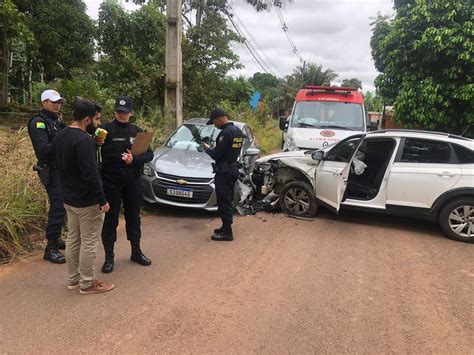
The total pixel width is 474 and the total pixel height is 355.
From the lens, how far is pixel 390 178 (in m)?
6.09

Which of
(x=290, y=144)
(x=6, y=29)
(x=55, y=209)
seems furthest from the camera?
(x=6, y=29)

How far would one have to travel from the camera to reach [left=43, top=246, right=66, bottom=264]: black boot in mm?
4453

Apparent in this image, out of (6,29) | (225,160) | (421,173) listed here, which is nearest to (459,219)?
(421,173)

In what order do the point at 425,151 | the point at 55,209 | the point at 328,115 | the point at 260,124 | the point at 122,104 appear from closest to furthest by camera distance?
1. the point at 122,104
2. the point at 55,209
3. the point at 425,151
4. the point at 328,115
5. the point at 260,124

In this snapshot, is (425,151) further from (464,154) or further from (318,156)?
(318,156)

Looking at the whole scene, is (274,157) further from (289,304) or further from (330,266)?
(289,304)

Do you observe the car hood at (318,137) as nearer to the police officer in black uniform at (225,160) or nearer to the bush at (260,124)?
the police officer in black uniform at (225,160)

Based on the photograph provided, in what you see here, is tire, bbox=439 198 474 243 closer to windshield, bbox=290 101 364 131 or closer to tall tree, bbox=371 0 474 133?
windshield, bbox=290 101 364 131

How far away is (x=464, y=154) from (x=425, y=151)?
52cm

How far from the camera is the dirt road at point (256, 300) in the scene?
3.12 metres

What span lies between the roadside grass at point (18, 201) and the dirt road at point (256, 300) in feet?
1.17

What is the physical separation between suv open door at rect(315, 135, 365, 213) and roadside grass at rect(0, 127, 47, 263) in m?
4.13

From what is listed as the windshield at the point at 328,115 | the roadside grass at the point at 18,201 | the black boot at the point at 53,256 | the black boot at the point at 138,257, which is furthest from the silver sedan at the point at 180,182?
the windshield at the point at 328,115

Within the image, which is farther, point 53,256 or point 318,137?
point 318,137
